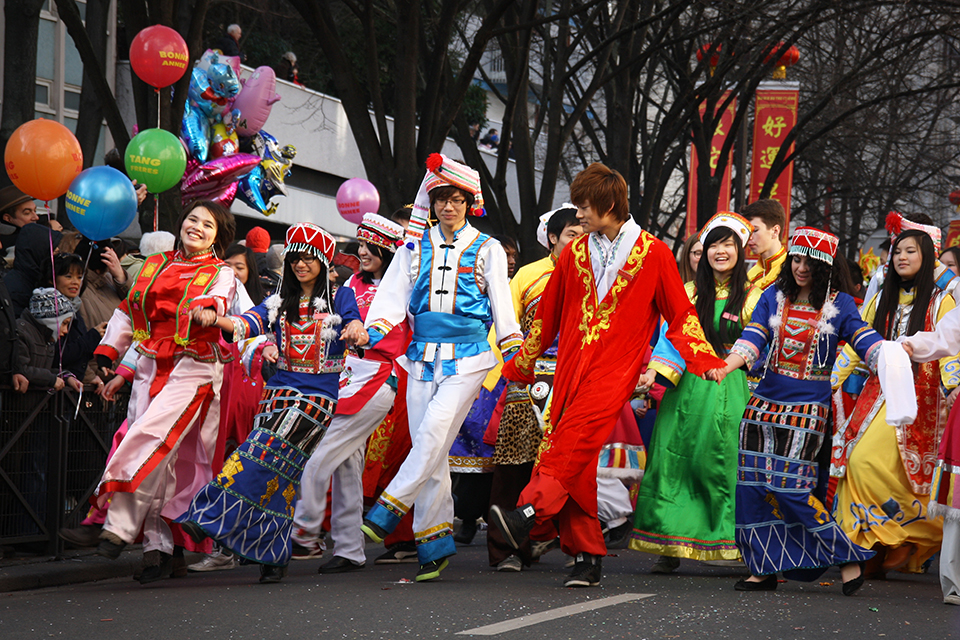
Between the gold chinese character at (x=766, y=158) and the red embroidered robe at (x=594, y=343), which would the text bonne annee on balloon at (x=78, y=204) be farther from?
the gold chinese character at (x=766, y=158)

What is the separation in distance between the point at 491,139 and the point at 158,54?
59.8ft

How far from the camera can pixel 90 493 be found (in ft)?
26.8

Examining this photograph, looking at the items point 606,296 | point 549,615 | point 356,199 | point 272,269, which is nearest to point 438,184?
point 606,296

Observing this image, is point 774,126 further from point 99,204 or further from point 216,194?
point 99,204

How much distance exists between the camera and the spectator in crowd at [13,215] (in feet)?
29.1

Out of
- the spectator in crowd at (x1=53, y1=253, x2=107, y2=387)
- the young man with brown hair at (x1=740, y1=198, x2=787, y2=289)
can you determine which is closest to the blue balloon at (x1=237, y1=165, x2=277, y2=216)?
the spectator in crowd at (x1=53, y1=253, x2=107, y2=387)

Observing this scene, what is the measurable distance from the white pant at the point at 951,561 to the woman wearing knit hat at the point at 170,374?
3.83m

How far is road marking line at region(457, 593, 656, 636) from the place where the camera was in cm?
511

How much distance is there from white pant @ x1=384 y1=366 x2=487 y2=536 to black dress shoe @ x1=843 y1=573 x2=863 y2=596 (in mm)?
1984

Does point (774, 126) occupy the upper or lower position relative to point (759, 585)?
upper

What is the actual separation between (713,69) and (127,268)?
446 inches

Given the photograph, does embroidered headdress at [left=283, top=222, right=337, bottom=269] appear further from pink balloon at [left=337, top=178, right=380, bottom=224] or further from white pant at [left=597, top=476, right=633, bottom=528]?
pink balloon at [left=337, top=178, right=380, bottom=224]

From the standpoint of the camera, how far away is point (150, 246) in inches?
353

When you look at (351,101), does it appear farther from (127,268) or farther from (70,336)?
(70,336)
